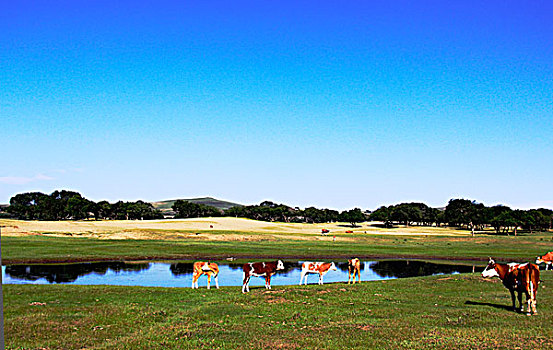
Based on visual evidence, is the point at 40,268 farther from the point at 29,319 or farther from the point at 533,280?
the point at 533,280

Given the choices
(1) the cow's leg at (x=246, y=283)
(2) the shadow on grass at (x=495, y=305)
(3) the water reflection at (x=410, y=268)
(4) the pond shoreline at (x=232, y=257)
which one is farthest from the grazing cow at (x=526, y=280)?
(4) the pond shoreline at (x=232, y=257)

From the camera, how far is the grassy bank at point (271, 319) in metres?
16.2

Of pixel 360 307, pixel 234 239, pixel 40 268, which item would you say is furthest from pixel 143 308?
pixel 234 239

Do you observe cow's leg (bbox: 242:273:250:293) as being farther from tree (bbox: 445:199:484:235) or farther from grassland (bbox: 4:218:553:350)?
tree (bbox: 445:199:484:235)

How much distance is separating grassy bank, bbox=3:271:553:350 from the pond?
9795 millimetres

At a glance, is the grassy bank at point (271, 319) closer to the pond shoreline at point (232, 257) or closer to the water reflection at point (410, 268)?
the water reflection at point (410, 268)

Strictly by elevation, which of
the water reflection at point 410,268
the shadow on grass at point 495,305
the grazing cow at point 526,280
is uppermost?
the grazing cow at point 526,280

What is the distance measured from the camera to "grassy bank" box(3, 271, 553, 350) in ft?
53.3

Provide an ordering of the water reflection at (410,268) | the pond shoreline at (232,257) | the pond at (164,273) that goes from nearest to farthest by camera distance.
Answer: the pond at (164,273), the water reflection at (410,268), the pond shoreline at (232,257)

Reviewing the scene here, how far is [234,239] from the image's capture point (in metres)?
87.6

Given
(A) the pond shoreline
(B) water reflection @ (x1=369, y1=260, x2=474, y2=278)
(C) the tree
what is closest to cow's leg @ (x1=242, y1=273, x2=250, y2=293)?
(B) water reflection @ (x1=369, y1=260, x2=474, y2=278)

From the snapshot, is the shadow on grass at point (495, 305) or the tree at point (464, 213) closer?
the shadow on grass at point (495, 305)

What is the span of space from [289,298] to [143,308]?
314 inches

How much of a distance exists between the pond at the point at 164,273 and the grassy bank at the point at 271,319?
32.1 ft
